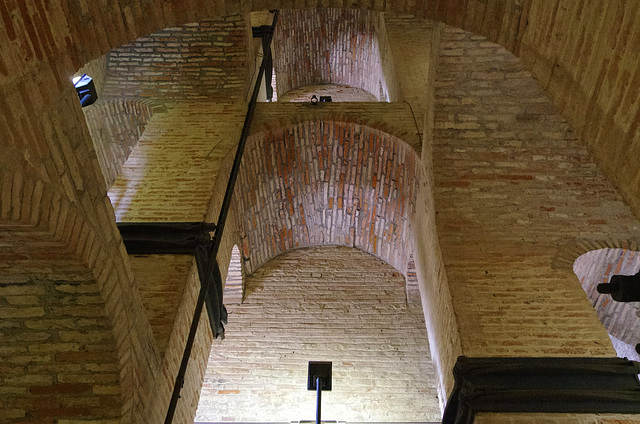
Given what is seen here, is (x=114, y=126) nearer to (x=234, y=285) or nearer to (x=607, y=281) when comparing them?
(x=234, y=285)

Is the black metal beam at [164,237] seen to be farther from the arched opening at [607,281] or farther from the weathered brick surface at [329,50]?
the weathered brick surface at [329,50]

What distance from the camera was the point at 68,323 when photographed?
2502 millimetres

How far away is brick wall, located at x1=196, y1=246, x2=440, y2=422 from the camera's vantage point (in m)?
5.13

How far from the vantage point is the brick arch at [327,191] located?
18.0 feet

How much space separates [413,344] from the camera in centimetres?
574

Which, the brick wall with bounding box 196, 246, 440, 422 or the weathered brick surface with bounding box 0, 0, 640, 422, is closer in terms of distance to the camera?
the weathered brick surface with bounding box 0, 0, 640, 422

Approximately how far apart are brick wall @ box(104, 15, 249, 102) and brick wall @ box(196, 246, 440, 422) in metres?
2.52

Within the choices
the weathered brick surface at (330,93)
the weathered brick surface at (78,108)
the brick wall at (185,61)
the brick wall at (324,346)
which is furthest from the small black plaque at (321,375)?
the weathered brick surface at (330,93)

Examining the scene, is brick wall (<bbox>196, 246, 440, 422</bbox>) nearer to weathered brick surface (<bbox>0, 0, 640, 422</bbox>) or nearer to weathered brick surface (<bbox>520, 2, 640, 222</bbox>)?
weathered brick surface (<bbox>0, 0, 640, 422</bbox>)

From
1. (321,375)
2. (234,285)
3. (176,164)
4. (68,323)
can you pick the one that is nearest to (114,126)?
(176,164)

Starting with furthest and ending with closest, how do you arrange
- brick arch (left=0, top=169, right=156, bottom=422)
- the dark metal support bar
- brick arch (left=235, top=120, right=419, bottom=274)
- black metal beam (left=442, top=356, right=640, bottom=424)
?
brick arch (left=235, top=120, right=419, bottom=274)
the dark metal support bar
black metal beam (left=442, top=356, right=640, bottom=424)
brick arch (left=0, top=169, right=156, bottom=422)

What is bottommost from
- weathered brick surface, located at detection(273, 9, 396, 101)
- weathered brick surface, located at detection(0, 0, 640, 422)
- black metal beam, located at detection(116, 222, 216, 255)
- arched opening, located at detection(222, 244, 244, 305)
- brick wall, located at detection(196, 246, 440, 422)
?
brick wall, located at detection(196, 246, 440, 422)

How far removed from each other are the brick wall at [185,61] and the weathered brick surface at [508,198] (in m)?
2.91

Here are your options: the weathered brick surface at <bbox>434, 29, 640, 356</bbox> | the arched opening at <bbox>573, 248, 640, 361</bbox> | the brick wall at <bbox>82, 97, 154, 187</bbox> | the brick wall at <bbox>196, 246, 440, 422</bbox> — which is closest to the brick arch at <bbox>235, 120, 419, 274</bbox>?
the brick wall at <bbox>196, 246, 440, 422</bbox>
